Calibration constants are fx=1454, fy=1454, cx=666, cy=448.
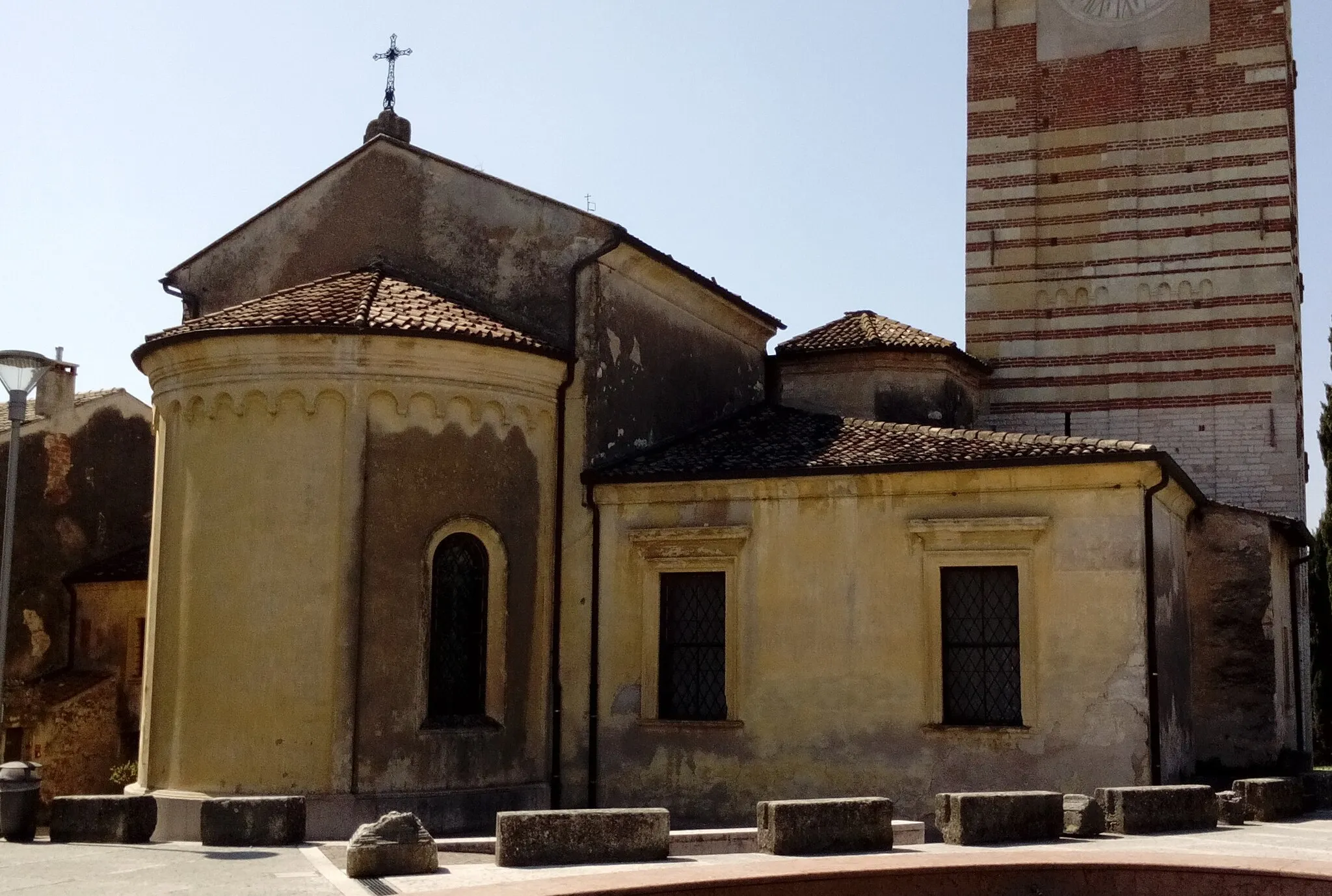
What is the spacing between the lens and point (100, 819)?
12523mm

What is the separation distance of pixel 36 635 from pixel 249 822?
43.0 ft

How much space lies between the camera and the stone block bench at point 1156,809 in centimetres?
1310

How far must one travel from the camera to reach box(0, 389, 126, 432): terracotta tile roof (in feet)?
78.8

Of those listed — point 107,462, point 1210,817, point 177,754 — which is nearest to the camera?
point 1210,817

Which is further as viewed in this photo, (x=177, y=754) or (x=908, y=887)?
(x=177, y=754)

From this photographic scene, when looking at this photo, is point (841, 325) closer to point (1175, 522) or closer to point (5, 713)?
point (1175, 522)

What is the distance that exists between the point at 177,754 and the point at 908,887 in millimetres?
8432

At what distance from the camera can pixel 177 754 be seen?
50.3ft

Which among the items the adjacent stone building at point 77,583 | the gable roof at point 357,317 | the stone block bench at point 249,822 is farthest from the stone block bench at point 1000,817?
the adjacent stone building at point 77,583

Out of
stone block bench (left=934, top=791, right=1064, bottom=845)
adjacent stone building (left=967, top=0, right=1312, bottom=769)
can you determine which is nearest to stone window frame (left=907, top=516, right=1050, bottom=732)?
stone block bench (left=934, top=791, right=1064, bottom=845)

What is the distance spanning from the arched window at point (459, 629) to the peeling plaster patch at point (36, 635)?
35.3 feet

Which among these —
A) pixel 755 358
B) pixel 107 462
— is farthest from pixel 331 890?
pixel 107 462

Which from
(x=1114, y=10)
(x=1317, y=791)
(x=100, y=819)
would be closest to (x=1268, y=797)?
(x=1317, y=791)

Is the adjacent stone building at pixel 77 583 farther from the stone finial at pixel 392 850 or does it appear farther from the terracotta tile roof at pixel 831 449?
the stone finial at pixel 392 850
